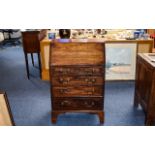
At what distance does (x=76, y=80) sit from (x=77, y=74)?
2.8 inches

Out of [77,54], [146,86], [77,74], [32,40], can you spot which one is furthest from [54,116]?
[32,40]

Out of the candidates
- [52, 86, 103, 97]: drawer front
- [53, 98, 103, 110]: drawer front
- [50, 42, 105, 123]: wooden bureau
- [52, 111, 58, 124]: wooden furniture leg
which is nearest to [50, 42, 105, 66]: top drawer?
[50, 42, 105, 123]: wooden bureau

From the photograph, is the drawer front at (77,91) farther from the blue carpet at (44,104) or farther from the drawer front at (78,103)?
the blue carpet at (44,104)

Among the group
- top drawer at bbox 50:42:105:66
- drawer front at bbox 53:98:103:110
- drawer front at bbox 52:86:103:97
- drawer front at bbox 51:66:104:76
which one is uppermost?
top drawer at bbox 50:42:105:66

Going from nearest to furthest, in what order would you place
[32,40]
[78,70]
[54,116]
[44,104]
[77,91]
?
[78,70], [77,91], [54,116], [44,104], [32,40]

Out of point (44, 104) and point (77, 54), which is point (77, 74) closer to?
point (77, 54)

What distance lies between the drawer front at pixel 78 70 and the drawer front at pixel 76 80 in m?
0.05

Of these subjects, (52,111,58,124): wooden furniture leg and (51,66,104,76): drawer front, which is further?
(52,111,58,124): wooden furniture leg

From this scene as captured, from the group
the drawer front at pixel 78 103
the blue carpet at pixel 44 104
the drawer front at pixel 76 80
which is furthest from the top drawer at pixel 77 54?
the blue carpet at pixel 44 104

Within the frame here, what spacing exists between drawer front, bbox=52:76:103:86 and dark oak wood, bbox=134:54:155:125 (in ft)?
1.59

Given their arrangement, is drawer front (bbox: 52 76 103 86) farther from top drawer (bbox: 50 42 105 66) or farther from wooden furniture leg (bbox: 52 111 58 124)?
wooden furniture leg (bbox: 52 111 58 124)

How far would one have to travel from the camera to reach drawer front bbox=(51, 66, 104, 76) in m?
2.03

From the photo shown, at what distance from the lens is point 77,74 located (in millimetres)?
2072
